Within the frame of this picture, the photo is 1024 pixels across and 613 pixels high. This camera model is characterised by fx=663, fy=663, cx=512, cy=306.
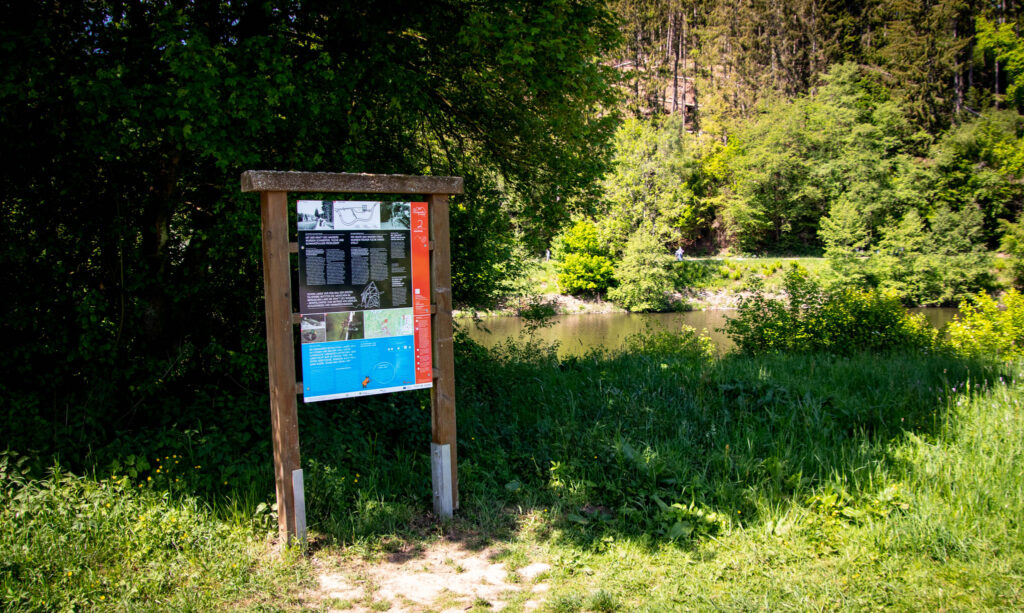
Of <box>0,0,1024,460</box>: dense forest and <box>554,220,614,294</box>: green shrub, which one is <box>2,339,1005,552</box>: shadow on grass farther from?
<box>554,220,614,294</box>: green shrub

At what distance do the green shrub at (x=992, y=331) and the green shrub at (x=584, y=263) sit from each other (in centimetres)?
2279

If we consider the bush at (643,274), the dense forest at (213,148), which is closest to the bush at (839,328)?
the dense forest at (213,148)

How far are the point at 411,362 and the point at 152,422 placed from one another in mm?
2801

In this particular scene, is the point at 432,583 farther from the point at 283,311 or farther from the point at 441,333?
the point at 283,311

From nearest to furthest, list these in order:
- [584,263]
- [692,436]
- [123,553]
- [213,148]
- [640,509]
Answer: [123,553], [640,509], [213,148], [692,436], [584,263]

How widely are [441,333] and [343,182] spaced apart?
1304mm

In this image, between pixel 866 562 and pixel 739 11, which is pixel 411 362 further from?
pixel 739 11

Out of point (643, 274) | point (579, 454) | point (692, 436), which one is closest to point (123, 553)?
point (579, 454)

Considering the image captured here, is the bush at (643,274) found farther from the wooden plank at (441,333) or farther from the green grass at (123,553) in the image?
the green grass at (123,553)

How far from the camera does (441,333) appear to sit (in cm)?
500

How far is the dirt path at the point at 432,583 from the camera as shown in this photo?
3.71 m

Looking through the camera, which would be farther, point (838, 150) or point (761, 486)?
point (838, 150)

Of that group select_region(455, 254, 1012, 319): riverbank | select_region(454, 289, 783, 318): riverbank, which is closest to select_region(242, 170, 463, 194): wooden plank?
select_region(455, 254, 1012, 319): riverbank

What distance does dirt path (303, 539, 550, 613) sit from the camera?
371 centimetres
